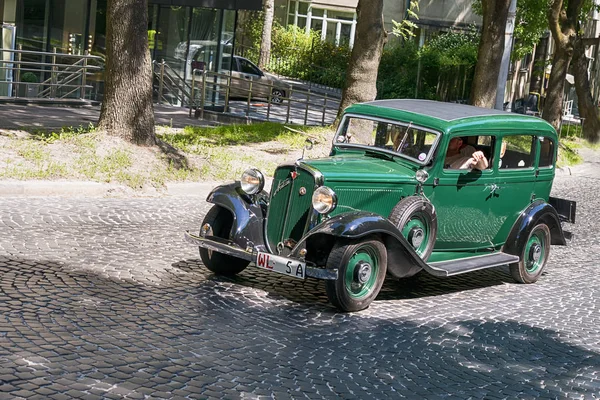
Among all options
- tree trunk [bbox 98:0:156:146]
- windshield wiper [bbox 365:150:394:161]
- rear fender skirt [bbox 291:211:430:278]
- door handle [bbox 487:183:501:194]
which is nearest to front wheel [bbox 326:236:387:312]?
rear fender skirt [bbox 291:211:430:278]

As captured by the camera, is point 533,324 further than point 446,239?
No

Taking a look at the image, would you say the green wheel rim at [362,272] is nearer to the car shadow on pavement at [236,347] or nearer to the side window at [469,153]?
the car shadow on pavement at [236,347]

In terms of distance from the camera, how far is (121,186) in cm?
1347

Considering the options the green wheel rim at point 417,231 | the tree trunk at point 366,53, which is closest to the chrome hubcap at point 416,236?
the green wheel rim at point 417,231

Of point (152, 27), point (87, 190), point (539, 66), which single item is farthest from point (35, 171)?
point (539, 66)

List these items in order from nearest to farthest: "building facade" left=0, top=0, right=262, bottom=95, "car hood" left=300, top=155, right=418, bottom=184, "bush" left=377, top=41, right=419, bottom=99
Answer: "car hood" left=300, top=155, right=418, bottom=184, "building facade" left=0, top=0, right=262, bottom=95, "bush" left=377, top=41, right=419, bottom=99

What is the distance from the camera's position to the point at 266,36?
149ft

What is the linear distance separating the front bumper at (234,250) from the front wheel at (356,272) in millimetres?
94

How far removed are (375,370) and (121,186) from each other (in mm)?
7049

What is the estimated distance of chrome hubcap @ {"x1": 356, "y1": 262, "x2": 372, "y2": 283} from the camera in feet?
28.8

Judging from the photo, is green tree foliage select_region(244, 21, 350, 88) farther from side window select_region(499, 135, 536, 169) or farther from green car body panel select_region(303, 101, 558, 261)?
green car body panel select_region(303, 101, 558, 261)

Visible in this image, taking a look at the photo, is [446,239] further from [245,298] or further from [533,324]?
[245,298]

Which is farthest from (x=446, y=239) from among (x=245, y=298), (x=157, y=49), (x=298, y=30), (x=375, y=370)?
(x=298, y=30)

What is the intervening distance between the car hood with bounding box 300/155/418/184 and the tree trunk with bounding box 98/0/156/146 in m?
5.55
